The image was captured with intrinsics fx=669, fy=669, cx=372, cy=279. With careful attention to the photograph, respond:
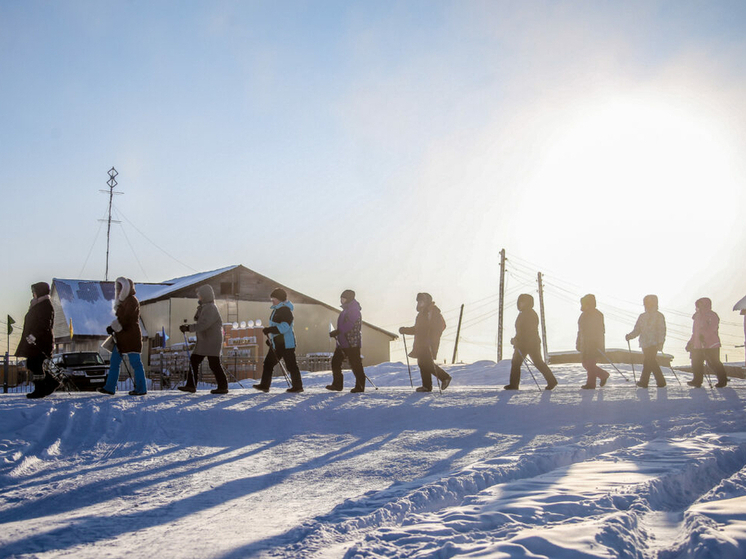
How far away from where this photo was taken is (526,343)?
12117 millimetres

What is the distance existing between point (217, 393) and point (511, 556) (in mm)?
8273

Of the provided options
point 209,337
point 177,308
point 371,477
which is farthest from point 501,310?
point 371,477

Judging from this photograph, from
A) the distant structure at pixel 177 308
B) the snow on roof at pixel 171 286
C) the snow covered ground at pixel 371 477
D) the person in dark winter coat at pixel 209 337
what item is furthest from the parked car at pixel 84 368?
the snow on roof at pixel 171 286

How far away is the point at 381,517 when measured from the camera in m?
3.96

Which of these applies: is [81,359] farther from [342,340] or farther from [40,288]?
[342,340]

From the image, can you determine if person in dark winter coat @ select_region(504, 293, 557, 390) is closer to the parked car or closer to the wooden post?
the parked car

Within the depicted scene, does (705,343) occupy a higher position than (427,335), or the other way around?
(427,335)

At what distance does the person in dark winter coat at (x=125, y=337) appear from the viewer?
31.8 feet

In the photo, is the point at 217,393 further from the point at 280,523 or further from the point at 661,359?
the point at 661,359

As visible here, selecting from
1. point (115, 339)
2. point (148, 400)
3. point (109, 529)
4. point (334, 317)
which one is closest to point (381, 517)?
point (109, 529)

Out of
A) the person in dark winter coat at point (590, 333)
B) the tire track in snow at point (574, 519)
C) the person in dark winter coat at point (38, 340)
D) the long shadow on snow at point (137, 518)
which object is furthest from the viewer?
the person in dark winter coat at point (590, 333)

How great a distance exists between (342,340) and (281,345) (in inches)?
52.8

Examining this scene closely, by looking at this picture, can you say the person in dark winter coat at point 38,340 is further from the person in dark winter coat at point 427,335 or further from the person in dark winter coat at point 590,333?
the person in dark winter coat at point 590,333

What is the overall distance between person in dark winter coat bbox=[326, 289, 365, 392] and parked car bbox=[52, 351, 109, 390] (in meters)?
9.71
